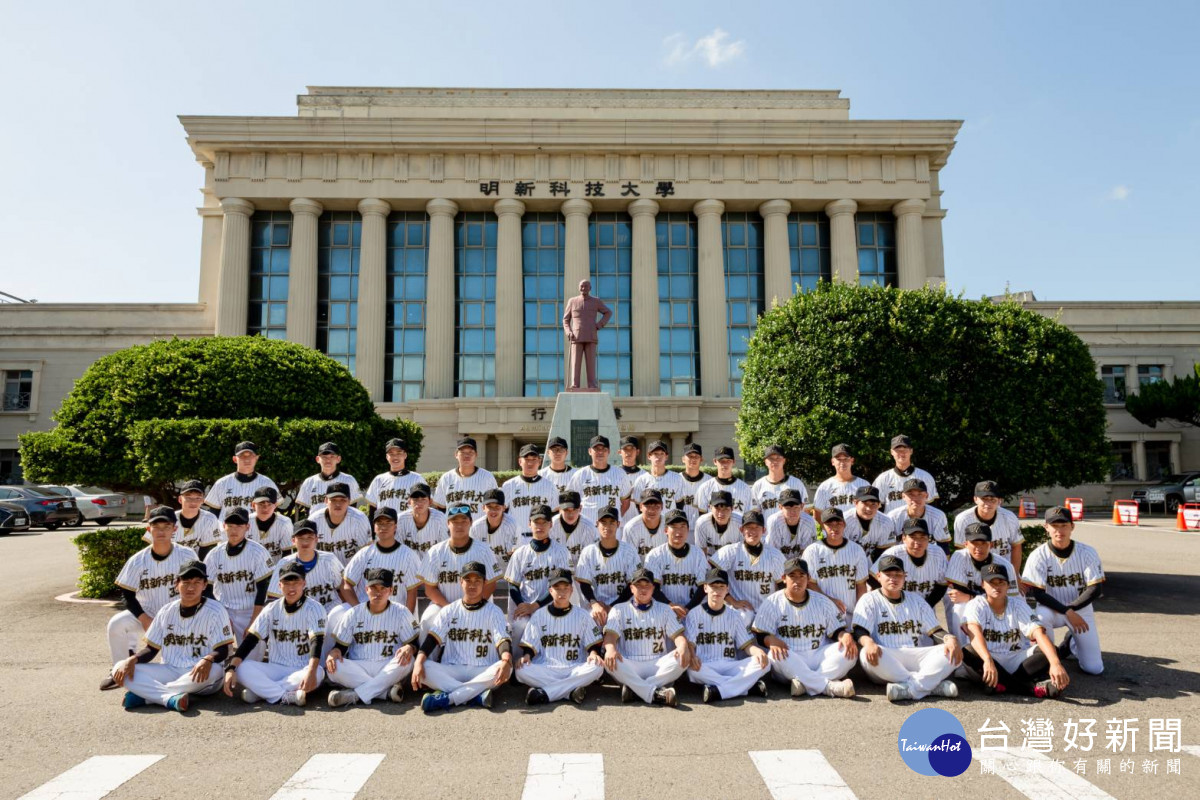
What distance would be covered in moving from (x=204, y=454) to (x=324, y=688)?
618 centimetres

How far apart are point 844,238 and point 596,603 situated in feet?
113

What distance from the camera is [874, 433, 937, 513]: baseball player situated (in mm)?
8992

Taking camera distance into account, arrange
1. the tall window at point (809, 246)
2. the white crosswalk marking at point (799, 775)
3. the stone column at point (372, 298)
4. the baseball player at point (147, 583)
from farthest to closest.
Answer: the tall window at point (809, 246) → the stone column at point (372, 298) → the baseball player at point (147, 583) → the white crosswalk marking at point (799, 775)

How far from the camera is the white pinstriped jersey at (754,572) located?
25.6 feet

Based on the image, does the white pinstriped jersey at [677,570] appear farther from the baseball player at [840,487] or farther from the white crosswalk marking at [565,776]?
the white crosswalk marking at [565,776]

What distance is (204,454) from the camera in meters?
11.6

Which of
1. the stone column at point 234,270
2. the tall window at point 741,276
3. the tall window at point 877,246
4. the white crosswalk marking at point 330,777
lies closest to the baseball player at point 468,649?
Result: the white crosswalk marking at point 330,777

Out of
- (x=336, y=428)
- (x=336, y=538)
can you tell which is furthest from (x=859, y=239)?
(x=336, y=538)

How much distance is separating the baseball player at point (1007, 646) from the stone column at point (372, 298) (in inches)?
1240

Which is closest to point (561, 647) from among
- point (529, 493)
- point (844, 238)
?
point (529, 493)

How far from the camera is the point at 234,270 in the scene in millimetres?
35938

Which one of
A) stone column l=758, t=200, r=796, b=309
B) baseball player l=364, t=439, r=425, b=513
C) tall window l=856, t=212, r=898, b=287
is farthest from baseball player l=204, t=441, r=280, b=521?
tall window l=856, t=212, r=898, b=287

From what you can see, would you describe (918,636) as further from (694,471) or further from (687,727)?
(694,471)

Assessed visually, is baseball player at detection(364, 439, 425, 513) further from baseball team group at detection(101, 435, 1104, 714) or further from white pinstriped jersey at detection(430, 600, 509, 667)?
white pinstriped jersey at detection(430, 600, 509, 667)
